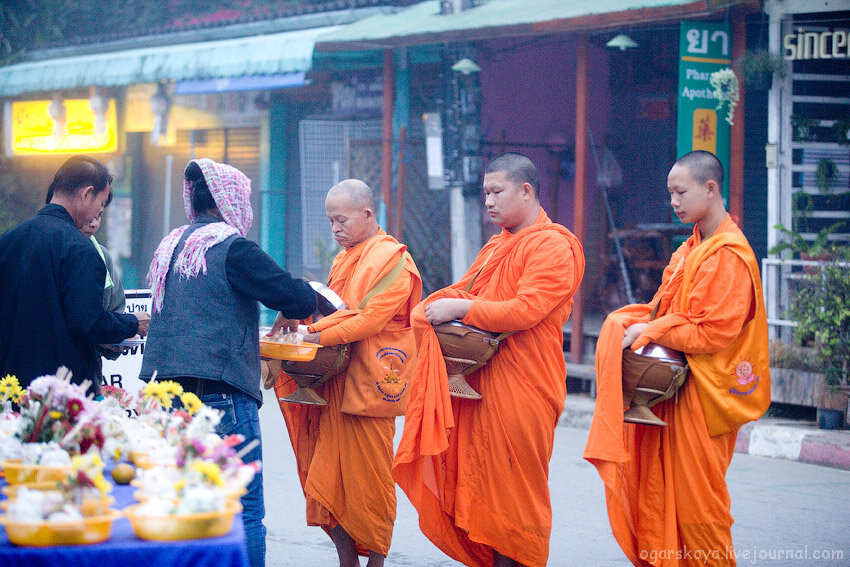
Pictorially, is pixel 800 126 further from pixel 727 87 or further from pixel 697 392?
pixel 697 392

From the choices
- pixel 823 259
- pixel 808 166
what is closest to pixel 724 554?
pixel 823 259

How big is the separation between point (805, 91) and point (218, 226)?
21.4 ft

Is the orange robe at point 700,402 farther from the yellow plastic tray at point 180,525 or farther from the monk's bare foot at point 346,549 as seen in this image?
the yellow plastic tray at point 180,525

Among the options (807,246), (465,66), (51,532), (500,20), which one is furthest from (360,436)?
(465,66)

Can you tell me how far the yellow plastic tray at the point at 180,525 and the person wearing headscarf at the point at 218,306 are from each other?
133cm

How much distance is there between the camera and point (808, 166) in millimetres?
8445

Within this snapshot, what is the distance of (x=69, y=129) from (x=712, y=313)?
45.4 ft

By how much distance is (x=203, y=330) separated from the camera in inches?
148

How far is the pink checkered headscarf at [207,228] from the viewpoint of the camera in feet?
12.4

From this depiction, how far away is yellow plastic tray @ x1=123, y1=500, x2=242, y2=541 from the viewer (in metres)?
2.39

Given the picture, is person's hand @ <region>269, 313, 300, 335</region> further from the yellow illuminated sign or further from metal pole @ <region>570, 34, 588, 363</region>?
the yellow illuminated sign

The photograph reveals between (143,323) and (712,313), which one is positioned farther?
(143,323)

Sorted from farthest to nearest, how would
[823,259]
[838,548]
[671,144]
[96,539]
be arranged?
[671,144] < [823,259] < [838,548] < [96,539]

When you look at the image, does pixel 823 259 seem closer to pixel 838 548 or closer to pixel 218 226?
pixel 838 548
